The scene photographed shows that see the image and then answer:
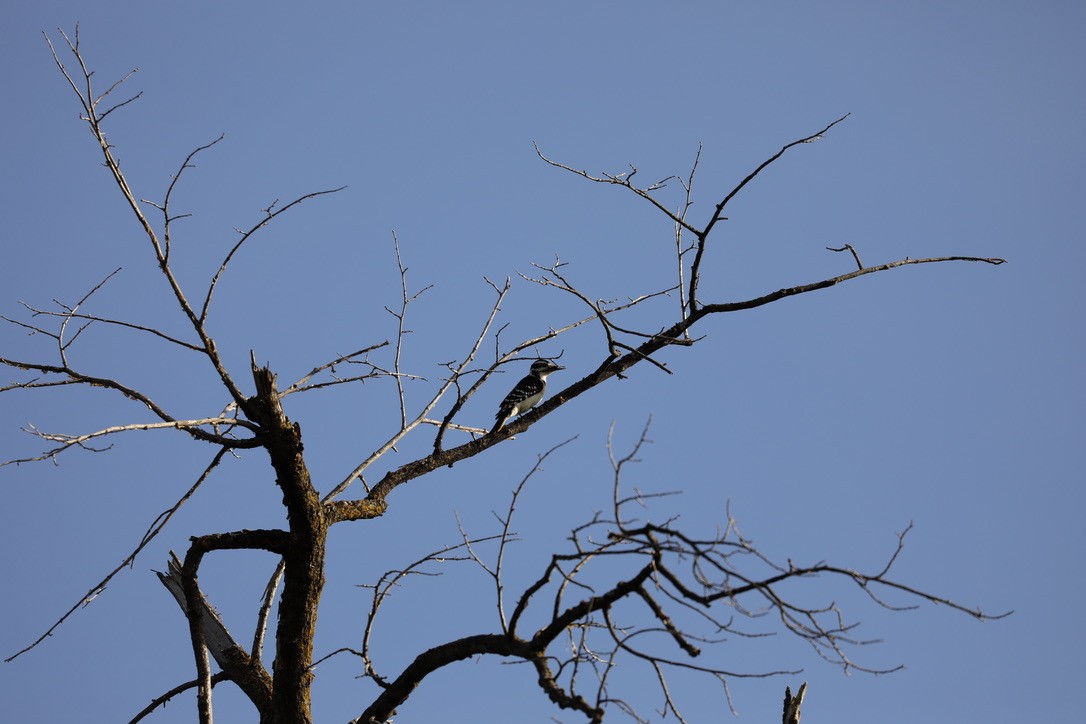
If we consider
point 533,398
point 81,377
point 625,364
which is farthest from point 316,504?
point 533,398

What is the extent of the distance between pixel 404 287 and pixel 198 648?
7.42 ft

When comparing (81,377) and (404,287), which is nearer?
(81,377)

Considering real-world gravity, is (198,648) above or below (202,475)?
below

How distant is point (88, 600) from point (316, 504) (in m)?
1.19

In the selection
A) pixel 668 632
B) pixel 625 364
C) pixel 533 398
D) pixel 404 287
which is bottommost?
pixel 668 632

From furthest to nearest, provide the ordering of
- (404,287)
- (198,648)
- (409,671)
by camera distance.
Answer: (404,287)
(198,648)
(409,671)

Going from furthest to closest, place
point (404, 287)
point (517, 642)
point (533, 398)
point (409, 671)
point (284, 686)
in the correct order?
point (533, 398) < point (404, 287) < point (284, 686) < point (409, 671) < point (517, 642)

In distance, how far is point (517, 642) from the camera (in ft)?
14.5

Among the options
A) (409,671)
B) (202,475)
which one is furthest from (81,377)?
(409,671)

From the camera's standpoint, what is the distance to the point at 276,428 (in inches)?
202

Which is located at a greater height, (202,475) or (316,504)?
(202,475)

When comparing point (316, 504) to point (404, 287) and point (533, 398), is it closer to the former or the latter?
point (404, 287)

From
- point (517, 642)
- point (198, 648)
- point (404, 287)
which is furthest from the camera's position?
point (404, 287)

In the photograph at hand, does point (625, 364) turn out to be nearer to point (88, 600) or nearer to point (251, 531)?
point (251, 531)
